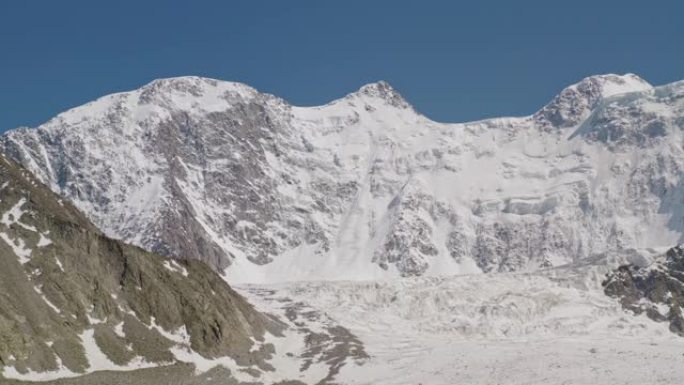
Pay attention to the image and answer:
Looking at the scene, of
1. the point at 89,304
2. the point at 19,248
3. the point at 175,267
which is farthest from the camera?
the point at 175,267

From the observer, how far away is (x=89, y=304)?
485 ft

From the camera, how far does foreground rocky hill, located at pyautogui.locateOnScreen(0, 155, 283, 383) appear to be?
428 feet

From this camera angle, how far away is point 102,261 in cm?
16150

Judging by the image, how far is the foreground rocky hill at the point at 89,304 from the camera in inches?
5138

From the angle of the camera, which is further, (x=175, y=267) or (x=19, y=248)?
(x=175, y=267)

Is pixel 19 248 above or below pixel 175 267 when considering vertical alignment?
above

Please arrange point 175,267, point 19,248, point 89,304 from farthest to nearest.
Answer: point 175,267 < point 19,248 < point 89,304

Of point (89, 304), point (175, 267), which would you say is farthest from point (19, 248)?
point (175, 267)

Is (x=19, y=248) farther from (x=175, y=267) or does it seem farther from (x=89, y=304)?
(x=175, y=267)

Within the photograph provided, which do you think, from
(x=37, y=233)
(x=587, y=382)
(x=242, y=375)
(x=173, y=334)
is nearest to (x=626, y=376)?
(x=587, y=382)

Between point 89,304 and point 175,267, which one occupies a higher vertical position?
point 175,267

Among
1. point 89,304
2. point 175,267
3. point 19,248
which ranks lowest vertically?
point 89,304

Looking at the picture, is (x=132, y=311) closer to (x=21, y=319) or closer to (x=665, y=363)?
(x=21, y=319)

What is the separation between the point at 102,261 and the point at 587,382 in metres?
79.2
